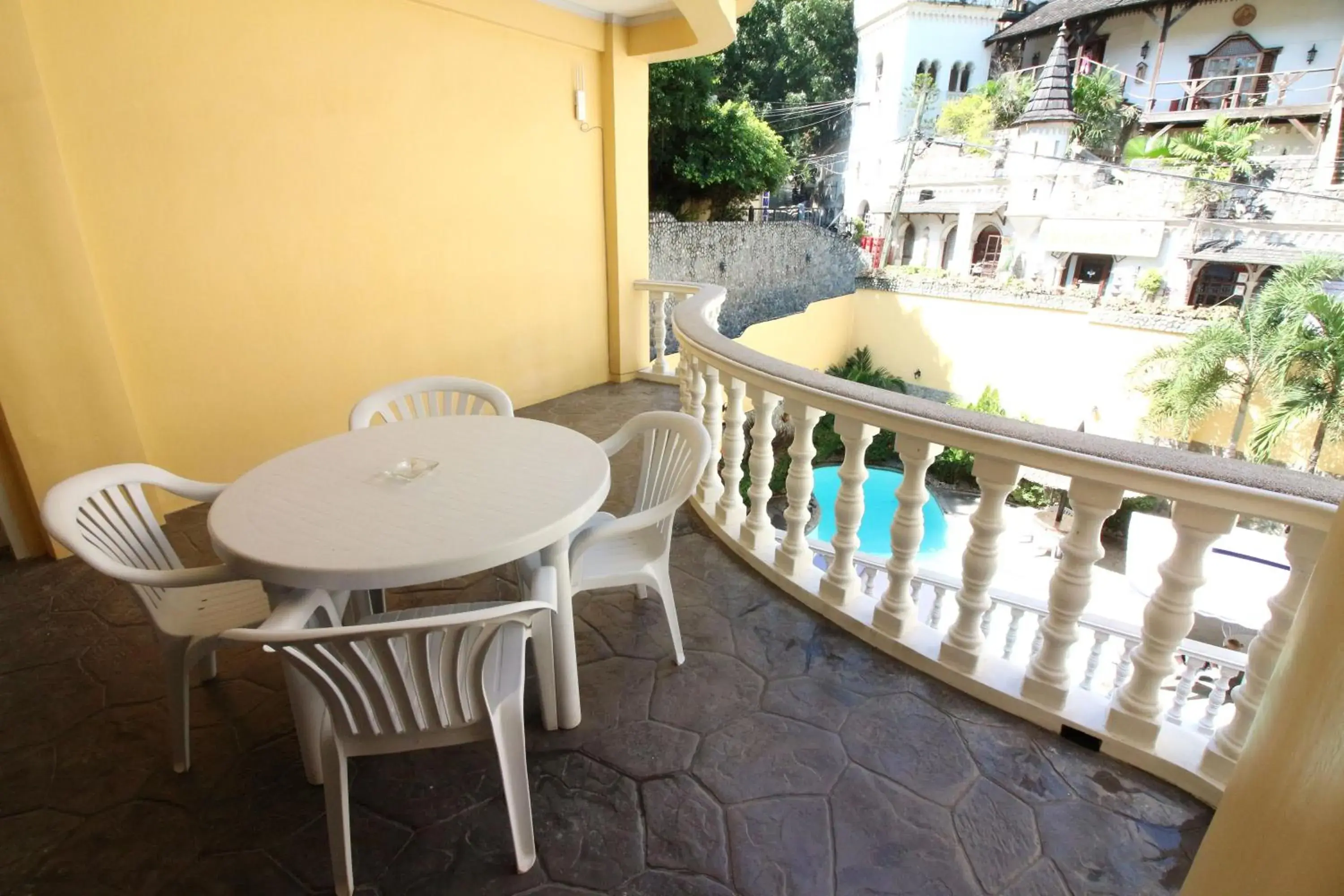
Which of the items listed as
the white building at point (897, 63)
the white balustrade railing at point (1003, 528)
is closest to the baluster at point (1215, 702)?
the white balustrade railing at point (1003, 528)

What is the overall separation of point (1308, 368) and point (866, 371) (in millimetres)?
7527

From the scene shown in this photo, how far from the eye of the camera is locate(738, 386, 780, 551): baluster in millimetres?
2408

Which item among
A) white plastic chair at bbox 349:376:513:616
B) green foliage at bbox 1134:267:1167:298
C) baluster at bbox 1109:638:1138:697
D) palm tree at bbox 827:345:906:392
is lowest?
palm tree at bbox 827:345:906:392

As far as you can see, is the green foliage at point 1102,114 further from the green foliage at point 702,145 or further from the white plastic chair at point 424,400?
the white plastic chair at point 424,400

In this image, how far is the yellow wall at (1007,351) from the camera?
1235 centimetres

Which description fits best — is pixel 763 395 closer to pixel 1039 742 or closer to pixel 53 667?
pixel 1039 742

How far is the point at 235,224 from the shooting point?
125 inches

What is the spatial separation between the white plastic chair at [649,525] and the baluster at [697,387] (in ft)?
2.20

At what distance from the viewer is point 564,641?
1.76 m

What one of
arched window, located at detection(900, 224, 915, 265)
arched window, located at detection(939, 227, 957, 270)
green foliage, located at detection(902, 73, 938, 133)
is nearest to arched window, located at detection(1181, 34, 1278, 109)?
green foliage, located at detection(902, 73, 938, 133)

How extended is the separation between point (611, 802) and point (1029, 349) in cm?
1516

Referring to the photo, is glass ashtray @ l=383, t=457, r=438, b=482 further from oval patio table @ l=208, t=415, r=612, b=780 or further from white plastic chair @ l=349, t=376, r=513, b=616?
white plastic chair @ l=349, t=376, r=513, b=616

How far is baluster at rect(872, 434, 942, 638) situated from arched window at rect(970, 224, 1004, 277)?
735 inches

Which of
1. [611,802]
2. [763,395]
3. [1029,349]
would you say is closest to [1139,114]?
[1029,349]
